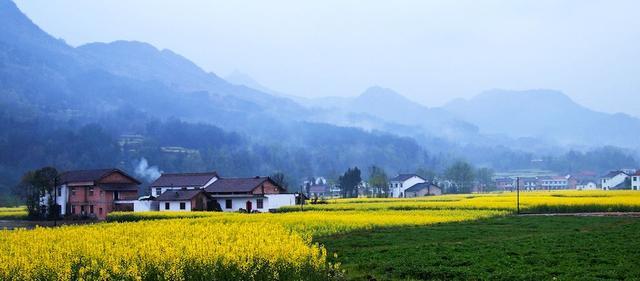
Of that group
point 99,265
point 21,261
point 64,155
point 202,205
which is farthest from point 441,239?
point 64,155

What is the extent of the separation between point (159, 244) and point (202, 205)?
158 feet

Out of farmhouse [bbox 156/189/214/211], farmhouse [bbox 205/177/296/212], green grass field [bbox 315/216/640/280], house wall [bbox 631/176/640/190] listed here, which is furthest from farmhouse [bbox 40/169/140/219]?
house wall [bbox 631/176/640/190]

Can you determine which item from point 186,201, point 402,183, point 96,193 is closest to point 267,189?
point 186,201

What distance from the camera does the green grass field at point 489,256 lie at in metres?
18.9

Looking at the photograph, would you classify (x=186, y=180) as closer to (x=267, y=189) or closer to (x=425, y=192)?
(x=267, y=189)

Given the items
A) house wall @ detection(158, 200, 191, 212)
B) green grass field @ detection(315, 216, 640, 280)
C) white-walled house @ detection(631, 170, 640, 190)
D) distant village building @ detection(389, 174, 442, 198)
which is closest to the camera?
green grass field @ detection(315, 216, 640, 280)

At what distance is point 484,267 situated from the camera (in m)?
20.1

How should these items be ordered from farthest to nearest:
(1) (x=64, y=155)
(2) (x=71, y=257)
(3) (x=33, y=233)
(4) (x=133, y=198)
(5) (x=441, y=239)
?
(1) (x=64, y=155) < (4) (x=133, y=198) < (5) (x=441, y=239) < (3) (x=33, y=233) < (2) (x=71, y=257)

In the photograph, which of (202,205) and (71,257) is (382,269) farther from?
(202,205)

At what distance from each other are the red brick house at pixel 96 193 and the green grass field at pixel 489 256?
4445 centimetres

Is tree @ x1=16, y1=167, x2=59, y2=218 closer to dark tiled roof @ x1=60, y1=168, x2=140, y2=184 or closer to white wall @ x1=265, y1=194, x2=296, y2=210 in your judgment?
dark tiled roof @ x1=60, y1=168, x2=140, y2=184

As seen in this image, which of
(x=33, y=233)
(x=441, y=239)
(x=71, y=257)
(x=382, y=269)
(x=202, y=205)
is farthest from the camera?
(x=202, y=205)

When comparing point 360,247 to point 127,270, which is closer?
point 127,270

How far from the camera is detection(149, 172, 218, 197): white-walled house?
76.9 m
